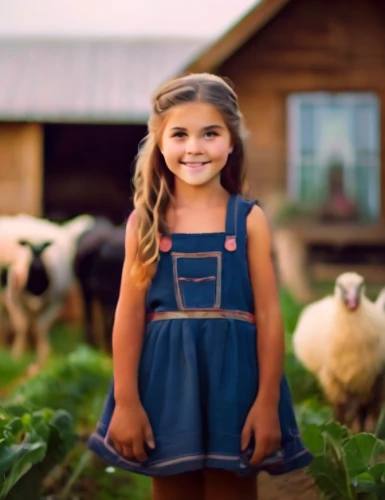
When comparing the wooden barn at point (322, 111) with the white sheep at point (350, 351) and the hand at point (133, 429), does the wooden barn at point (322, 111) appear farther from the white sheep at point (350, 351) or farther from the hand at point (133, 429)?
the hand at point (133, 429)

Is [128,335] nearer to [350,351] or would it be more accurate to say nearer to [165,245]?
[165,245]

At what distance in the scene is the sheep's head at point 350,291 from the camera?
150 inches

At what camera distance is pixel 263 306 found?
105 inches

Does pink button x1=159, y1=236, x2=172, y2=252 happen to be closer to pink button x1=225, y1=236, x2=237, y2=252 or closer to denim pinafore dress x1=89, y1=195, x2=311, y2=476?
denim pinafore dress x1=89, y1=195, x2=311, y2=476

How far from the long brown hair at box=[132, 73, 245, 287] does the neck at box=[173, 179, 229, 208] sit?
0.11ft

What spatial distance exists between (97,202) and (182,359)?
7.93 m

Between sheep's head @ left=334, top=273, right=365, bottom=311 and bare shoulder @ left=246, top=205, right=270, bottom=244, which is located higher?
bare shoulder @ left=246, top=205, right=270, bottom=244

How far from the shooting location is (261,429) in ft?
8.51

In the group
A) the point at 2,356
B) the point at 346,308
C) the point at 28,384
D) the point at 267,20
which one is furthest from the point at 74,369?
the point at 267,20

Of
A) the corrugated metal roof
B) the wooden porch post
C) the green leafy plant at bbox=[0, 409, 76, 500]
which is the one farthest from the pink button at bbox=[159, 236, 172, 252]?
the corrugated metal roof

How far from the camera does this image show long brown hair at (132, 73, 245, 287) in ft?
8.67

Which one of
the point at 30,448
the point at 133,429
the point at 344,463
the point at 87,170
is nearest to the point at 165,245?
the point at 133,429

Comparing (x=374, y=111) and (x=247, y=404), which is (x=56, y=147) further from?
(x=247, y=404)

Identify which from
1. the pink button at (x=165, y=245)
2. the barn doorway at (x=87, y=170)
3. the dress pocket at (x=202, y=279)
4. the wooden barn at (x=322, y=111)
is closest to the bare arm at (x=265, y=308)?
the dress pocket at (x=202, y=279)
